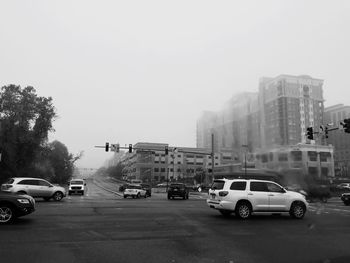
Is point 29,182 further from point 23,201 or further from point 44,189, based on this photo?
point 23,201

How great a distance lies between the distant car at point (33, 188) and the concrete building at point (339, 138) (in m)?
22.8

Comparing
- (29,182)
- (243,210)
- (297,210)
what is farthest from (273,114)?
(29,182)

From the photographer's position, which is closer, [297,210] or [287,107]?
[297,210]

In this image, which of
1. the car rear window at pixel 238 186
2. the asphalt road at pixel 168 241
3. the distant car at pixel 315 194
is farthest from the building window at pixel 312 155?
the asphalt road at pixel 168 241

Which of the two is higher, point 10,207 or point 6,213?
point 10,207

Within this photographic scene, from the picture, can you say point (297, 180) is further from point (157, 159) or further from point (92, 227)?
point (157, 159)

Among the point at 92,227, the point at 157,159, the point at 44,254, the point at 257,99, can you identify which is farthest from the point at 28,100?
the point at 157,159

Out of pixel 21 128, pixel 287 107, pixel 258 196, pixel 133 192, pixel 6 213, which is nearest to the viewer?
pixel 6 213

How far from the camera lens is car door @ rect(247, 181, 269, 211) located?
15.8 m

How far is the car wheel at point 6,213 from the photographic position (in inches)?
500

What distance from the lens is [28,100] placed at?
52656mm

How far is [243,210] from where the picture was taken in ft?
51.3

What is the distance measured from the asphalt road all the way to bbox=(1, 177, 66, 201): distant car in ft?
39.2

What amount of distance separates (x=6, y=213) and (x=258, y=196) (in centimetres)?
1029
